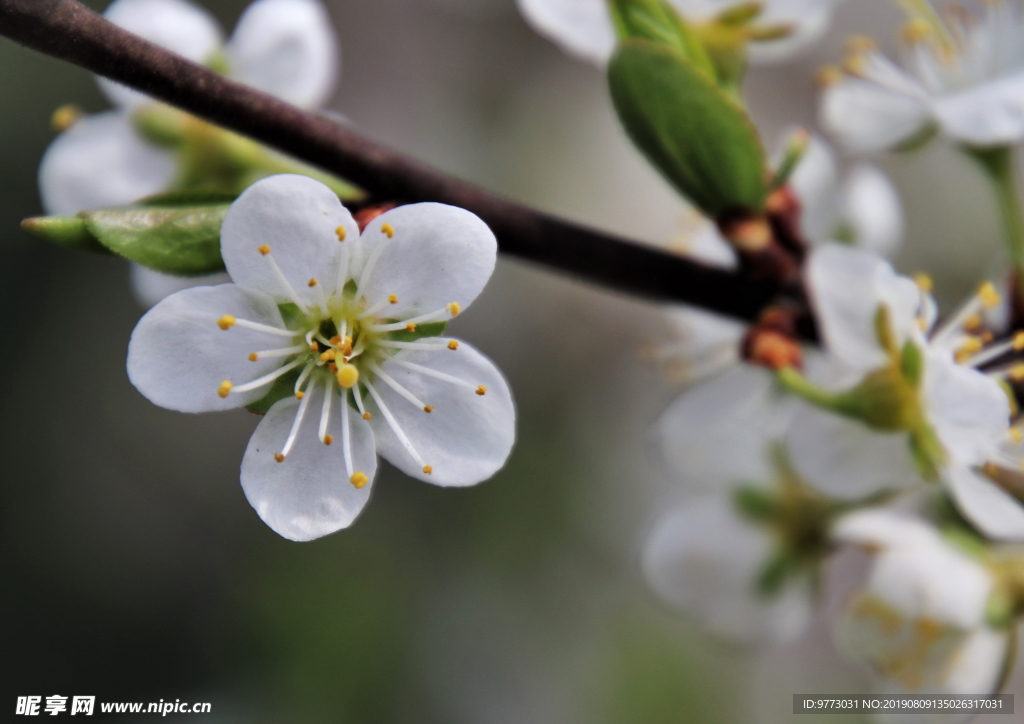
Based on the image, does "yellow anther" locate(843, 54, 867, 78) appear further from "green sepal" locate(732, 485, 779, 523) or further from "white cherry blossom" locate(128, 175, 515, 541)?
"white cherry blossom" locate(128, 175, 515, 541)

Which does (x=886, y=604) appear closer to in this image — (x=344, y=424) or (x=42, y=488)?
(x=344, y=424)

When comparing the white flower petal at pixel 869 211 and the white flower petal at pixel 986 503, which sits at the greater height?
the white flower petal at pixel 869 211

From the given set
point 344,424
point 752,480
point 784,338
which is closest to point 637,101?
point 784,338

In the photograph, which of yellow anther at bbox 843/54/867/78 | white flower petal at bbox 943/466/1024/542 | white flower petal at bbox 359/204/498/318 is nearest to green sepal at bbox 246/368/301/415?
white flower petal at bbox 359/204/498/318

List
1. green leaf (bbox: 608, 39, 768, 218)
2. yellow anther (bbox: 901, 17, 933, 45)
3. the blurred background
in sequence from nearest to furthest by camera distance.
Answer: green leaf (bbox: 608, 39, 768, 218) < yellow anther (bbox: 901, 17, 933, 45) < the blurred background

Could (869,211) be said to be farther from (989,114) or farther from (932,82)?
(989,114)

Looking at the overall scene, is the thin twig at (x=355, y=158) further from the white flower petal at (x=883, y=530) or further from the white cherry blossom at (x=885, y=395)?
the white flower petal at (x=883, y=530)

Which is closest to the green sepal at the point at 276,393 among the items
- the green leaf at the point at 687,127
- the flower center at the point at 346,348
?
the flower center at the point at 346,348
